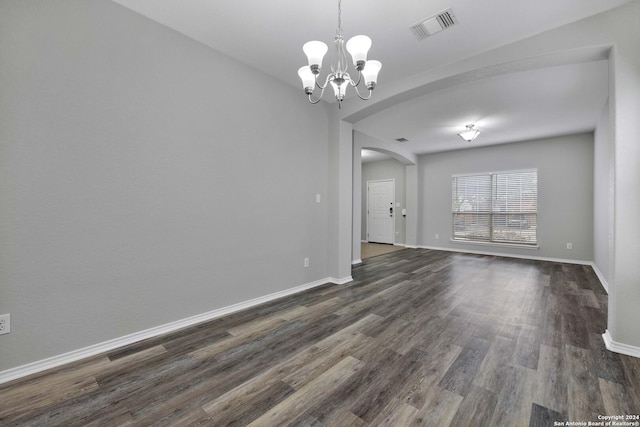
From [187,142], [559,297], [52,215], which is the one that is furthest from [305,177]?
[559,297]

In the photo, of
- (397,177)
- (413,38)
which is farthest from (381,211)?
(413,38)

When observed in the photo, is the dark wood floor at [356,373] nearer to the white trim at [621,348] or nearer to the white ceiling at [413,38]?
the white trim at [621,348]

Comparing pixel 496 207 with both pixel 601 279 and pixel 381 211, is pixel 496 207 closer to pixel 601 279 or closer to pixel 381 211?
pixel 601 279

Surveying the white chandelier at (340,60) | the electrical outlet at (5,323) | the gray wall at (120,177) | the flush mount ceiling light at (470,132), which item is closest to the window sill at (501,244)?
the flush mount ceiling light at (470,132)

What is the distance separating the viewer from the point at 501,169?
246 inches

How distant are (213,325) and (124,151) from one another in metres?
1.72

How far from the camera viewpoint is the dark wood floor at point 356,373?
1.42 m

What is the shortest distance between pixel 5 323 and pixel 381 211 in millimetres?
7765

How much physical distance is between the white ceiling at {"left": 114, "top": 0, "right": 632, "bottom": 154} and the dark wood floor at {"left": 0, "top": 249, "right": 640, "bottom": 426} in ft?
8.43

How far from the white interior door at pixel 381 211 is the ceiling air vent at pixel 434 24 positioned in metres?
5.82

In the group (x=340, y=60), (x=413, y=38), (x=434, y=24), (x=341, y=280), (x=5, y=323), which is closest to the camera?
(x=5, y=323)

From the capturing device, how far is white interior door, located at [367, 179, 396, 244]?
26.4ft

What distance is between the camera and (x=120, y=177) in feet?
6.91

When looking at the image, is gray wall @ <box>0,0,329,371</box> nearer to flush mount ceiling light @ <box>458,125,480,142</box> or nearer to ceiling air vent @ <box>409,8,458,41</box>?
ceiling air vent @ <box>409,8,458,41</box>
